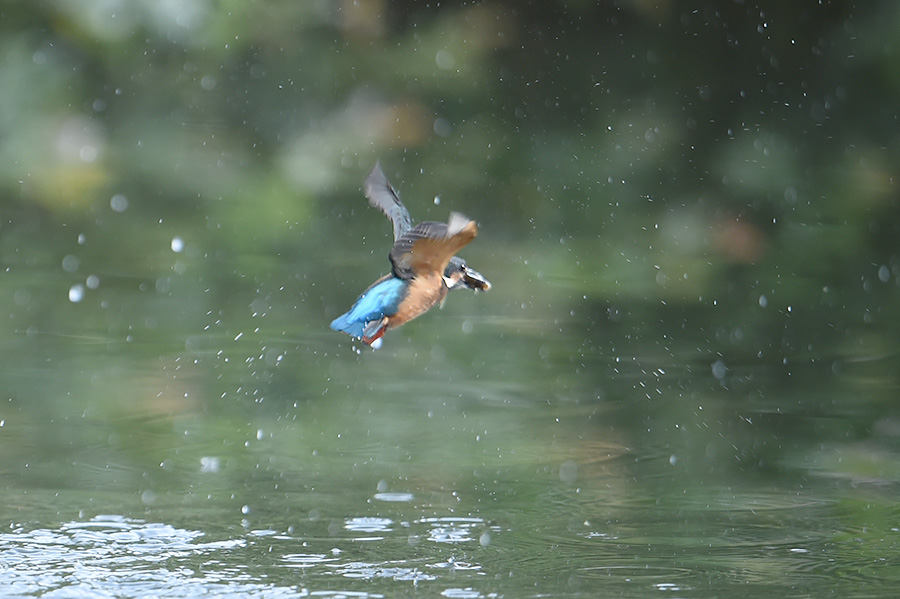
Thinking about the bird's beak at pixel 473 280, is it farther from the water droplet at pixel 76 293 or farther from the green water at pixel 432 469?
the water droplet at pixel 76 293

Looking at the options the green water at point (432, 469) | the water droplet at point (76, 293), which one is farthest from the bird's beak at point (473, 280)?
the water droplet at point (76, 293)

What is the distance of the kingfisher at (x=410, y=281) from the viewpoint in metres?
1.68

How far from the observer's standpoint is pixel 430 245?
1690 mm

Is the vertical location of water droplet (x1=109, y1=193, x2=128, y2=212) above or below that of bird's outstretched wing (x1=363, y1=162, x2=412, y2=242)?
above

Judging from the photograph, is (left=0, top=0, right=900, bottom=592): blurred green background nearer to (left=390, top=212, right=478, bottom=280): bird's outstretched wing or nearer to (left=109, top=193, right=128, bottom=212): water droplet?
(left=109, top=193, right=128, bottom=212): water droplet

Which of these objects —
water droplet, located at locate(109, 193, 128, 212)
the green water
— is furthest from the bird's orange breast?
water droplet, located at locate(109, 193, 128, 212)

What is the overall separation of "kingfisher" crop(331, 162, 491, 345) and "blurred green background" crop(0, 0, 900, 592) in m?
0.46

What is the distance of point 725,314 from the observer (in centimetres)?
377

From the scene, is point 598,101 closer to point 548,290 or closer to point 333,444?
point 548,290

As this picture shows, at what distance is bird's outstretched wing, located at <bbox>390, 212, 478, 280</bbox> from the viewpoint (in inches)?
62.7

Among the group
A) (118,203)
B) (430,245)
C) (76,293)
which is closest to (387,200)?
(430,245)

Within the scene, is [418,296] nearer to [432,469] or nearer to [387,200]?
[387,200]

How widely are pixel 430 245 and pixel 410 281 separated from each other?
12 cm

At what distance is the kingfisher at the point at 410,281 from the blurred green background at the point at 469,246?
460mm
